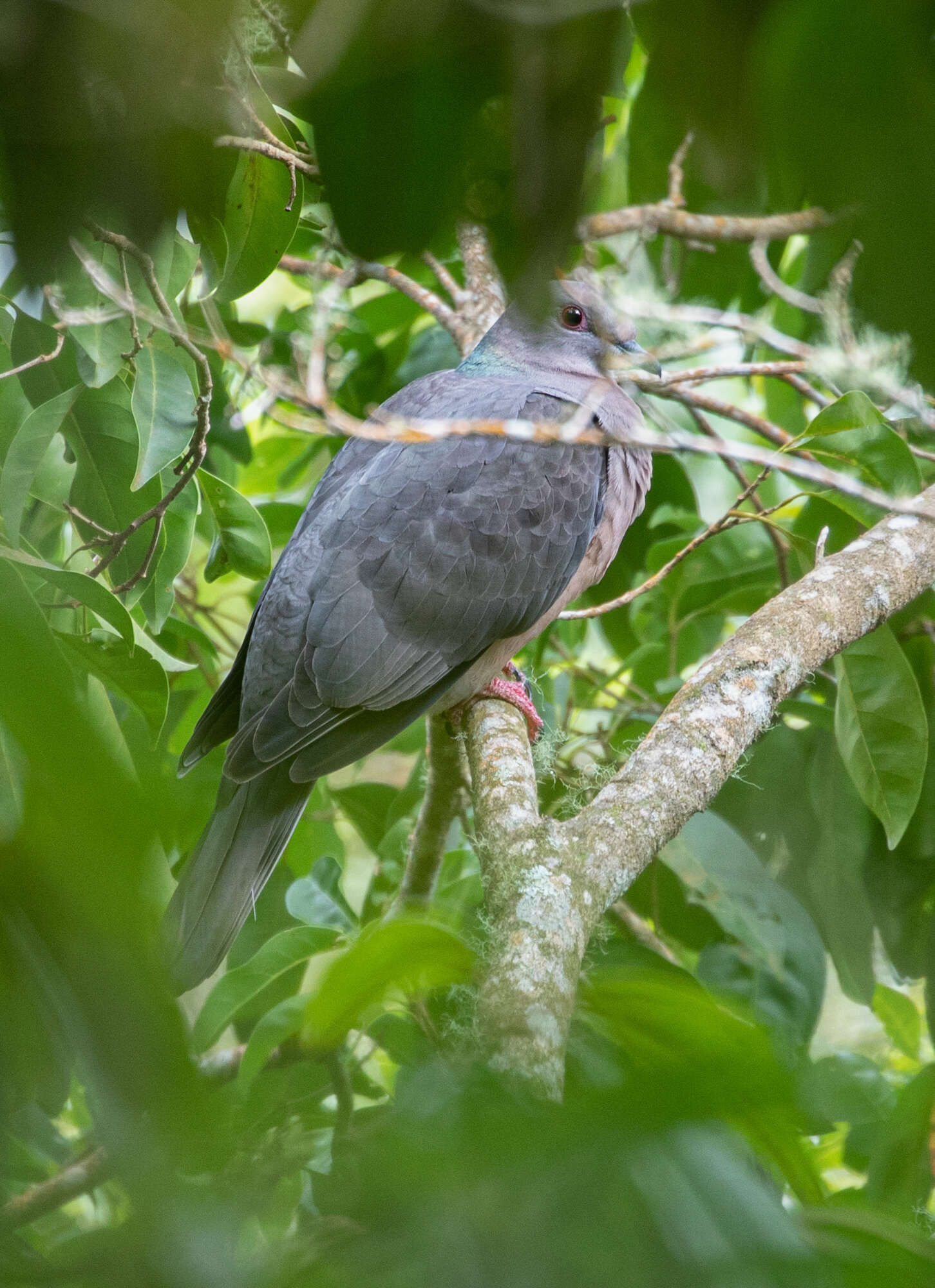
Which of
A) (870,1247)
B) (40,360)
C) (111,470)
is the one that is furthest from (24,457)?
(870,1247)

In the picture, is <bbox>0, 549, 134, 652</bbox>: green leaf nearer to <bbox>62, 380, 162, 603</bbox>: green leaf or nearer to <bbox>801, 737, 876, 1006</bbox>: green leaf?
<bbox>62, 380, 162, 603</bbox>: green leaf

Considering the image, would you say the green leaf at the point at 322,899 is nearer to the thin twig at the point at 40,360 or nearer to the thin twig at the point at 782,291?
the thin twig at the point at 40,360

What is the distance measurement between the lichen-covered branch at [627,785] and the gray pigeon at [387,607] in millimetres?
183

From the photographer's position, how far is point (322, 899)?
193 centimetres

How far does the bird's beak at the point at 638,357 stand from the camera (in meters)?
1.99

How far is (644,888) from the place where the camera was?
222 cm

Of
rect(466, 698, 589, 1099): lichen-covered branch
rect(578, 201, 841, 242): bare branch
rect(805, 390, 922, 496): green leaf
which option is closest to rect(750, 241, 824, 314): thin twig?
rect(578, 201, 841, 242): bare branch

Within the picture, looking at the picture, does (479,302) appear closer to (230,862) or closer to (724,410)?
(724,410)

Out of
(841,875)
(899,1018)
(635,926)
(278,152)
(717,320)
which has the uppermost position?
(278,152)

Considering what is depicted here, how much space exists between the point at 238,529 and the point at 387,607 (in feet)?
1.17

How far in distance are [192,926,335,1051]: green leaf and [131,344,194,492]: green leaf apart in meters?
0.77

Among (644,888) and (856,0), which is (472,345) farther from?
Answer: (856,0)

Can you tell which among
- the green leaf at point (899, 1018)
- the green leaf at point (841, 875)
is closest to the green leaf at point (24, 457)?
the green leaf at point (841, 875)

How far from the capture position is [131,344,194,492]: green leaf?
1461mm
